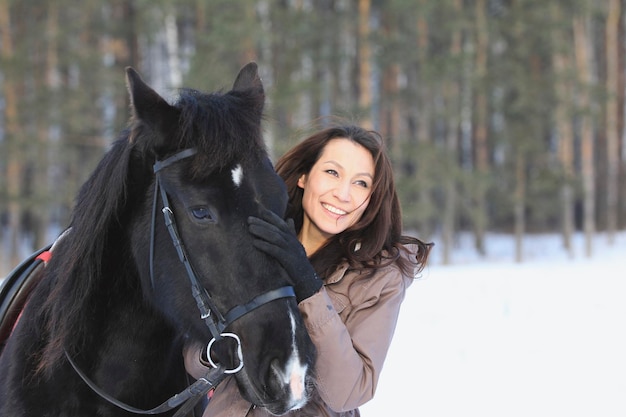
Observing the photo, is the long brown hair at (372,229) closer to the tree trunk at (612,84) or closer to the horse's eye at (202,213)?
the horse's eye at (202,213)

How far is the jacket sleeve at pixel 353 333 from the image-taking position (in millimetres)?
1823

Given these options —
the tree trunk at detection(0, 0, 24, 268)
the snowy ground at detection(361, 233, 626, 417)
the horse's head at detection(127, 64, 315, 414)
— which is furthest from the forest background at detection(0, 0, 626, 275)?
the horse's head at detection(127, 64, 315, 414)

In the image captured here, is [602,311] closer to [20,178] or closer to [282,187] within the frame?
[282,187]

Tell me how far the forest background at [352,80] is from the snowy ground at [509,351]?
5.06 m

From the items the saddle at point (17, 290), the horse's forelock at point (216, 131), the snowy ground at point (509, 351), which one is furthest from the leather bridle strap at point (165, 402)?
the snowy ground at point (509, 351)

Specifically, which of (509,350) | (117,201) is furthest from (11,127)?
(117,201)

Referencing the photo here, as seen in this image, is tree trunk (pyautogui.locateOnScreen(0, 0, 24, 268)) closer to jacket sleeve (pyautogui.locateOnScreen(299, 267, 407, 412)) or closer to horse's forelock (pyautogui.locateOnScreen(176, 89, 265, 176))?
horse's forelock (pyautogui.locateOnScreen(176, 89, 265, 176))

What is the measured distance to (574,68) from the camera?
17.7 meters

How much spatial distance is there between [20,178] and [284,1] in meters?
10.6

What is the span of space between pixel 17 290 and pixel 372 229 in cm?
151

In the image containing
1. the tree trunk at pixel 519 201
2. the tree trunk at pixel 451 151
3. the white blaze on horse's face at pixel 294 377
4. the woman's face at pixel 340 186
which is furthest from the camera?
the tree trunk at pixel 519 201

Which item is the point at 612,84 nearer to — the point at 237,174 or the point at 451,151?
the point at 451,151

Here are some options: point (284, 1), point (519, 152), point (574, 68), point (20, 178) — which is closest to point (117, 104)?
point (20, 178)

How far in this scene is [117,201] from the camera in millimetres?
1938
